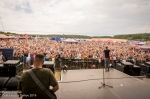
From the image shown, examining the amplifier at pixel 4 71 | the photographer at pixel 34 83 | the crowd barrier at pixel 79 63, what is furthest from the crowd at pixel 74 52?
the photographer at pixel 34 83

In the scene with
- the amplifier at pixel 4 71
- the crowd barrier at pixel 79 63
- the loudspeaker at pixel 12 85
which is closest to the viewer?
the loudspeaker at pixel 12 85

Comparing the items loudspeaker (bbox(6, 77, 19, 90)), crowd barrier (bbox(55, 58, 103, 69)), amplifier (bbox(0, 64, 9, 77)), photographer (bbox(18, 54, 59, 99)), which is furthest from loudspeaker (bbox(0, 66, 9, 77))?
crowd barrier (bbox(55, 58, 103, 69))

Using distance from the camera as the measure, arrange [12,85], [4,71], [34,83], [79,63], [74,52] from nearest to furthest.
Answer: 1. [34,83]
2. [12,85]
3. [4,71]
4. [79,63]
5. [74,52]

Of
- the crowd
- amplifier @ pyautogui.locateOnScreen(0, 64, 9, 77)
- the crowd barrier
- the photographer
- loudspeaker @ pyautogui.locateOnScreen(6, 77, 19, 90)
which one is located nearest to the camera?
the photographer

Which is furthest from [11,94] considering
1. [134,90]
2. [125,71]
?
[125,71]

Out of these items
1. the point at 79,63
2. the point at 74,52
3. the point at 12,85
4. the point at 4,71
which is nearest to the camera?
the point at 12,85

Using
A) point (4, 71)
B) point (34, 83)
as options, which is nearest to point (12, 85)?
point (4, 71)

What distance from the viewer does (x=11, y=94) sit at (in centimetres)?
427

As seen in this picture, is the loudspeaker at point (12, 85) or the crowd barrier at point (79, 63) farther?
the crowd barrier at point (79, 63)

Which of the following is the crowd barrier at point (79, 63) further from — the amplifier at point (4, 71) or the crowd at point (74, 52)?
the amplifier at point (4, 71)

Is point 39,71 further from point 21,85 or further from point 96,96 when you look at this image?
point 96,96

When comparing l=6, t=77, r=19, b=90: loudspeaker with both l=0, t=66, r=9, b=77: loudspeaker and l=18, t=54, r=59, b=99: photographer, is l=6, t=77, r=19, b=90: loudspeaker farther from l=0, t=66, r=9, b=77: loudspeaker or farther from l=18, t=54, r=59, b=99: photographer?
l=18, t=54, r=59, b=99: photographer

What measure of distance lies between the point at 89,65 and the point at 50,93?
10371 mm

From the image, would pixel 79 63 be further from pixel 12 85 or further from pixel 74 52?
pixel 12 85
